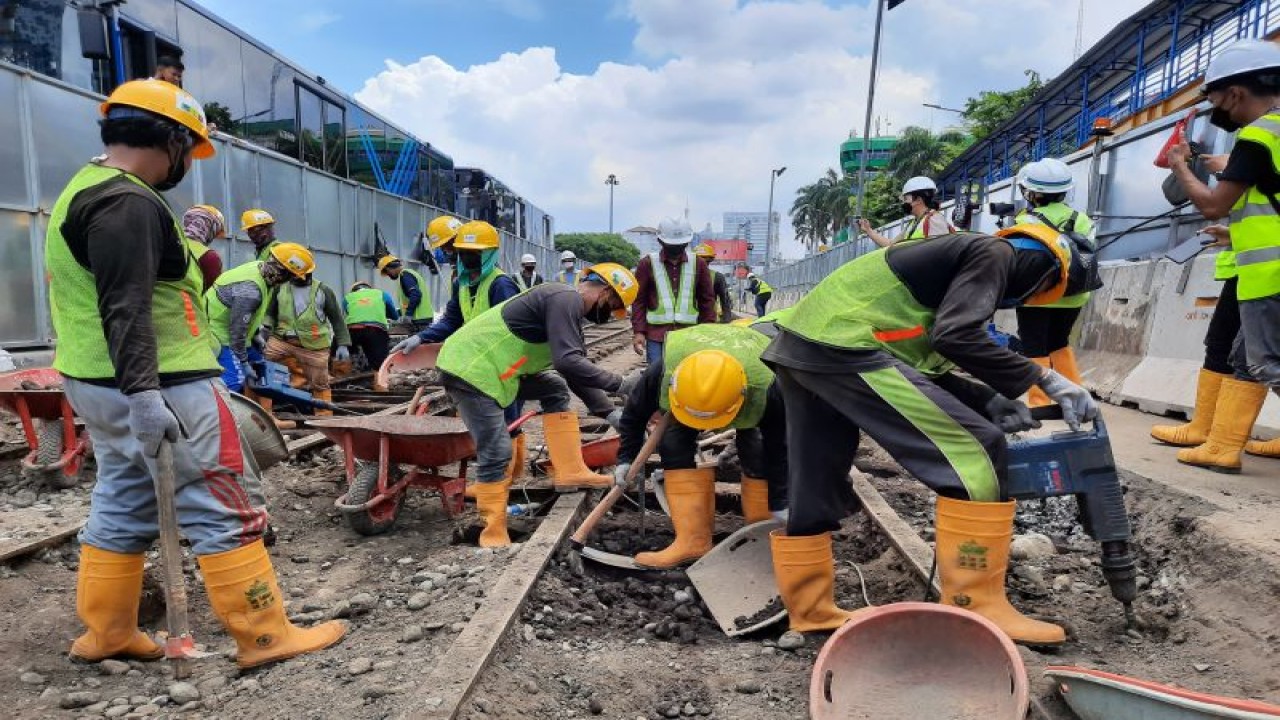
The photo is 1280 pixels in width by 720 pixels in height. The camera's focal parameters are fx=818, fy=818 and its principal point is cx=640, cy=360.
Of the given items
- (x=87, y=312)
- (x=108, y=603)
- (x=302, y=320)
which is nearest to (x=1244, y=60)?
(x=87, y=312)

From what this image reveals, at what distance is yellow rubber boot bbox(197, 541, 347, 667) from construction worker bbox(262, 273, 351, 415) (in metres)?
4.87

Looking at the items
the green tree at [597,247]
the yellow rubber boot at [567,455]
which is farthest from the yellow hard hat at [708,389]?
the green tree at [597,247]

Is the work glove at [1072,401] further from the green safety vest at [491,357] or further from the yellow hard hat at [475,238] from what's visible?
the yellow hard hat at [475,238]

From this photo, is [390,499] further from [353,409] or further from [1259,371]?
[1259,371]

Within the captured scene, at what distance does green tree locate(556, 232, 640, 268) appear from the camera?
286 feet

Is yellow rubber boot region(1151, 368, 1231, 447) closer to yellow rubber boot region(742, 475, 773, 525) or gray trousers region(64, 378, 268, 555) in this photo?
yellow rubber boot region(742, 475, 773, 525)

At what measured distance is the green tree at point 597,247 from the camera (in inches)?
3435

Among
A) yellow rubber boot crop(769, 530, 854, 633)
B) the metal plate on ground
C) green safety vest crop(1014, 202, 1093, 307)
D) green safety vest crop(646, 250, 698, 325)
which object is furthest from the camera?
green safety vest crop(646, 250, 698, 325)

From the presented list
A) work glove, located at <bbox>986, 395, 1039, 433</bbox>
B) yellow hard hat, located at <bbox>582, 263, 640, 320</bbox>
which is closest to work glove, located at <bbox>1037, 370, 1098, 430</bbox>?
work glove, located at <bbox>986, 395, 1039, 433</bbox>

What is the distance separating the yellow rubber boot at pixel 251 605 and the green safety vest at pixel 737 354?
1784mm

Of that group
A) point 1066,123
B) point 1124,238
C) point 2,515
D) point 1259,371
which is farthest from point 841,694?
point 1066,123

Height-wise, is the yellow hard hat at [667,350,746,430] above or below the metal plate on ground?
above

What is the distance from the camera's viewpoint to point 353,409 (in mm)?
7918

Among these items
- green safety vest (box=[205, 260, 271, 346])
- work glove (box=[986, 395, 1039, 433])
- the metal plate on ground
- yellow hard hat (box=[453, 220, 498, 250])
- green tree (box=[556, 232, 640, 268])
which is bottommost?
the metal plate on ground
